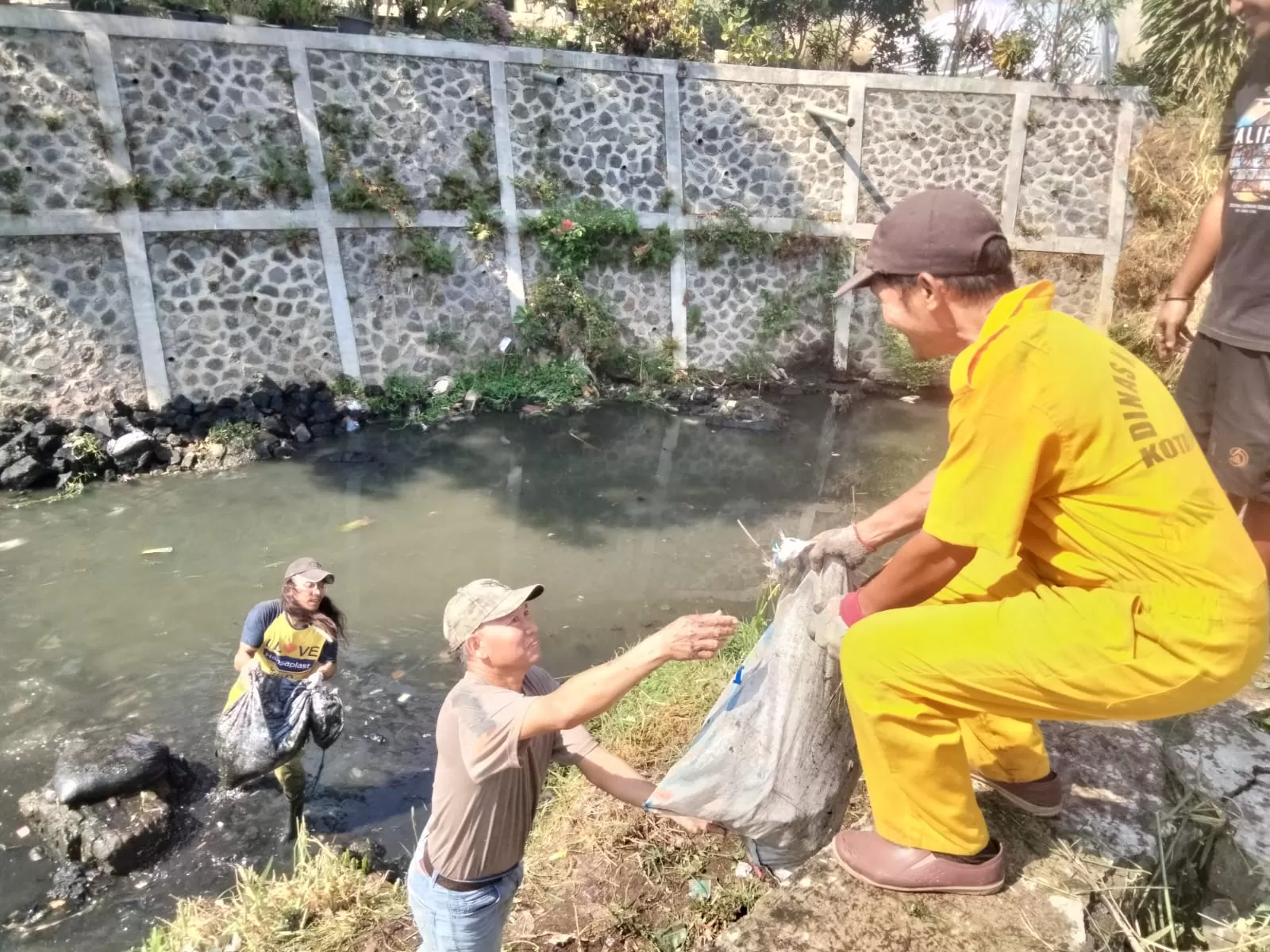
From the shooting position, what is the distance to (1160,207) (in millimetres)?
10945

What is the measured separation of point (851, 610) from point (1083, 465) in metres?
0.65

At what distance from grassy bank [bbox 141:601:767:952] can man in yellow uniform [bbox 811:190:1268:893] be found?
97 centimetres

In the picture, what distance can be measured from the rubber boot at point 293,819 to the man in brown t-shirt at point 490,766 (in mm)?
1899

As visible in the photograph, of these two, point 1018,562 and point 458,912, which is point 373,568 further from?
point 1018,562

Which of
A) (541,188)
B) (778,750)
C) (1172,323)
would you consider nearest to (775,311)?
(541,188)

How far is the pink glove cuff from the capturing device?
2.11m

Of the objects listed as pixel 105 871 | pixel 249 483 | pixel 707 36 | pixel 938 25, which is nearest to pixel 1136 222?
pixel 938 25

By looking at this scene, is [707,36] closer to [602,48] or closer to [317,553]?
[602,48]

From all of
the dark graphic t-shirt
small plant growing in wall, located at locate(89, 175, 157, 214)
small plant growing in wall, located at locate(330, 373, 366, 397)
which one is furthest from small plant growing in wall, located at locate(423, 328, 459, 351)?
the dark graphic t-shirt

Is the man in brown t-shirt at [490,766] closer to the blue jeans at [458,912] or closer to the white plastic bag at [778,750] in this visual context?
the blue jeans at [458,912]

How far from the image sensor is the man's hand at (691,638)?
1.98 meters

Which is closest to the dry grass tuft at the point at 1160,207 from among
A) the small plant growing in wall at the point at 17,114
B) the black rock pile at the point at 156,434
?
the black rock pile at the point at 156,434

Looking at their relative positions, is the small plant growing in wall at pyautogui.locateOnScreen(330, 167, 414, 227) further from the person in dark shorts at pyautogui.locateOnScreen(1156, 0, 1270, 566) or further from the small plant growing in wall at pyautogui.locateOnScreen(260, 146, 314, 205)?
the person in dark shorts at pyautogui.locateOnScreen(1156, 0, 1270, 566)

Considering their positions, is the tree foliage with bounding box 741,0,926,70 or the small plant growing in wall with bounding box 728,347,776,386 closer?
the small plant growing in wall with bounding box 728,347,776,386
